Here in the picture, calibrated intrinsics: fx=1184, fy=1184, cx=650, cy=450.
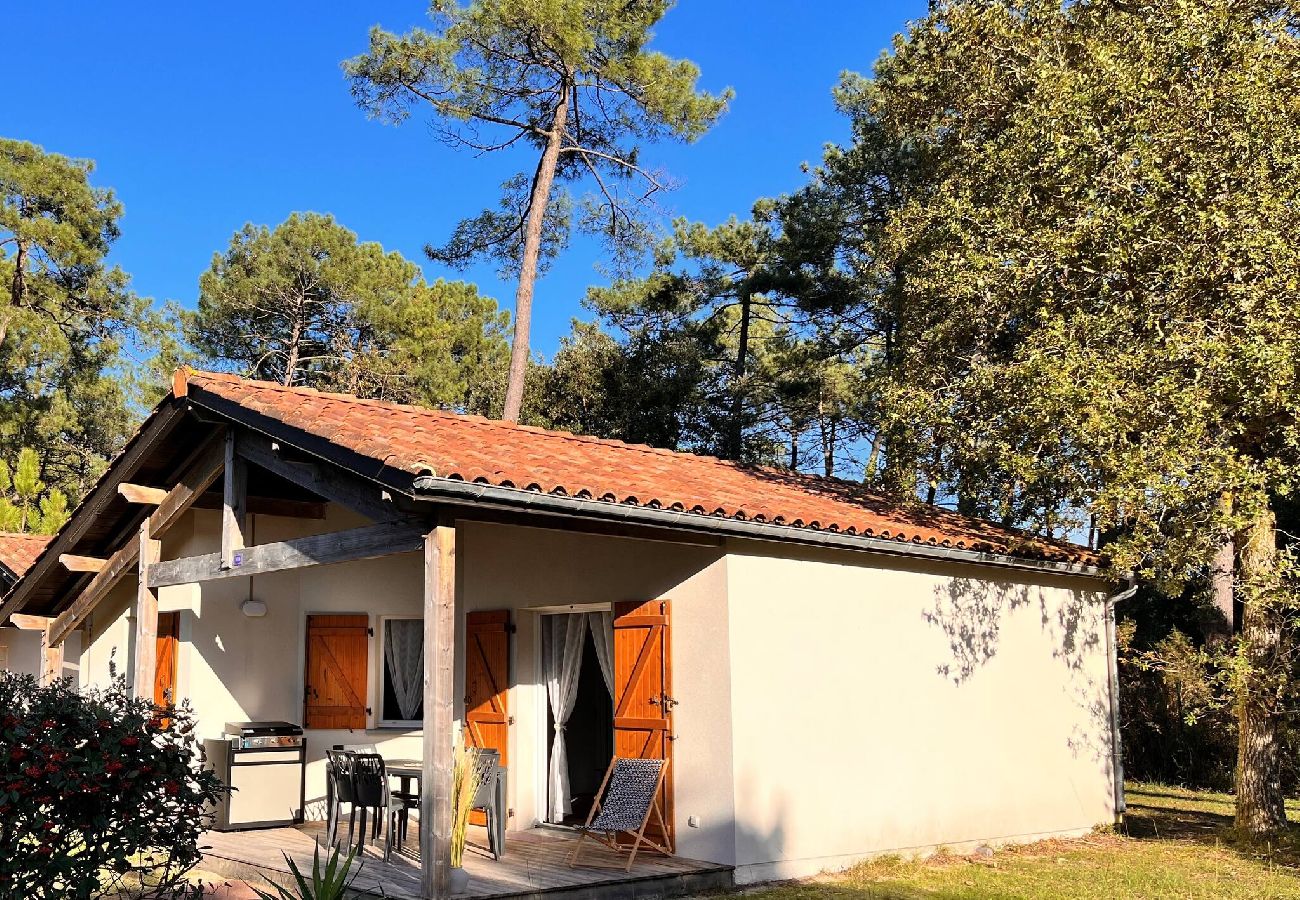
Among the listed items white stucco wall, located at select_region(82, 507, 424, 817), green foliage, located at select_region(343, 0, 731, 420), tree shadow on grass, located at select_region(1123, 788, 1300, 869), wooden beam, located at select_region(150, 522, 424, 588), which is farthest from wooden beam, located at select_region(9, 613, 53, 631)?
tree shadow on grass, located at select_region(1123, 788, 1300, 869)

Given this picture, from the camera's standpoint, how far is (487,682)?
10.5 m

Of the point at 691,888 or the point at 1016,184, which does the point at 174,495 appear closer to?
the point at 691,888

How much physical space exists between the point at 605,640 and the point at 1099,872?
4293 mm

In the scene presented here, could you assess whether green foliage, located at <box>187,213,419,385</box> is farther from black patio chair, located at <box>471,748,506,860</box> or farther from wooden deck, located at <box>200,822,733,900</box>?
black patio chair, located at <box>471,748,506,860</box>

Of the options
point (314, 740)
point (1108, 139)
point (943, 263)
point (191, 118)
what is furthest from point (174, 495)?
point (191, 118)

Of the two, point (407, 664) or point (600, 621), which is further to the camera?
point (407, 664)

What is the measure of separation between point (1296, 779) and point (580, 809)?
30.3ft

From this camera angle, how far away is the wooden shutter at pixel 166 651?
11.2 metres

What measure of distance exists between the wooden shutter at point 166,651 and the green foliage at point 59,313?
15024mm

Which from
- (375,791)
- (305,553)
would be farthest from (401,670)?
(305,553)

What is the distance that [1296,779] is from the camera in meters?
14.6

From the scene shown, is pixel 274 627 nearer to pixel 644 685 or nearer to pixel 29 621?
pixel 29 621

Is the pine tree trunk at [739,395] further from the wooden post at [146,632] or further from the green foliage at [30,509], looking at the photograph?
the wooden post at [146,632]

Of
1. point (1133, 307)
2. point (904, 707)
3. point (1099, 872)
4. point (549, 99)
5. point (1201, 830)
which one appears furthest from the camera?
point (549, 99)
